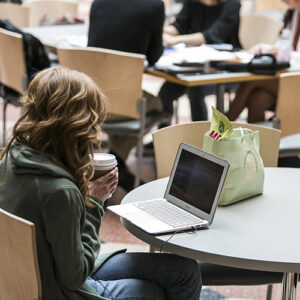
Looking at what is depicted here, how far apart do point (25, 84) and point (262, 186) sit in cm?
211

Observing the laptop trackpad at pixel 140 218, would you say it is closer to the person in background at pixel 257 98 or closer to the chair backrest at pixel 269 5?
the person in background at pixel 257 98

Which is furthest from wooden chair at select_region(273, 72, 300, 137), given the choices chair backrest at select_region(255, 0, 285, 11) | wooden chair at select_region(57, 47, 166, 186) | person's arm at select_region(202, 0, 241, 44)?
chair backrest at select_region(255, 0, 285, 11)

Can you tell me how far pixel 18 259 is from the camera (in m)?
1.44

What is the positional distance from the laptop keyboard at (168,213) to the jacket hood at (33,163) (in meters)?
0.35

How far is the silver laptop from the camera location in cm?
172

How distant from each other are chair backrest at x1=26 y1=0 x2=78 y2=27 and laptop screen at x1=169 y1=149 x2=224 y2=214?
3696 mm

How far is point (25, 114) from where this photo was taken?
5.08ft

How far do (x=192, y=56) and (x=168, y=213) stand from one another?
200cm

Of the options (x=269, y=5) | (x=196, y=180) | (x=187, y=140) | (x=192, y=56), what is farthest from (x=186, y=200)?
(x=269, y=5)

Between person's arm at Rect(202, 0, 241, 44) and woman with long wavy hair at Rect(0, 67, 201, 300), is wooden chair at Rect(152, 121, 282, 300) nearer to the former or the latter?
woman with long wavy hair at Rect(0, 67, 201, 300)

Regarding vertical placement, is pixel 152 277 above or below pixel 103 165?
below

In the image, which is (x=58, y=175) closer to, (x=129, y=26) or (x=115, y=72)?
(x=115, y=72)

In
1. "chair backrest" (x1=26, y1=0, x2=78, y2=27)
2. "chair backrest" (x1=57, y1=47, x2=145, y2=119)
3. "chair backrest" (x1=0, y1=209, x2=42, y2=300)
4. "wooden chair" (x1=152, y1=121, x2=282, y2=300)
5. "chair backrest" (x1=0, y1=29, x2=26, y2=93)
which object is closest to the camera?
"chair backrest" (x1=0, y1=209, x2=42, y2=300)

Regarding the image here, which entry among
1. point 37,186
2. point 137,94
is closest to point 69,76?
point 37,186
